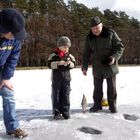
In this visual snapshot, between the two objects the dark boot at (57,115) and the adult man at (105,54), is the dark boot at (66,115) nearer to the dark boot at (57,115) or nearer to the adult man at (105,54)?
the dark boot at (57,115)

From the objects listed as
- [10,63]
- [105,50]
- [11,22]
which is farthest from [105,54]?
[11,22]

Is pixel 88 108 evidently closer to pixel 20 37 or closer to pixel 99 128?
pixel 99 128

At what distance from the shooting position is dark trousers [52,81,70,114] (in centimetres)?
659

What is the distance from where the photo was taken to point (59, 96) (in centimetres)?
668

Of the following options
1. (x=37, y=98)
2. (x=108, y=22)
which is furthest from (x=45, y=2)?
(x=37, y=98)

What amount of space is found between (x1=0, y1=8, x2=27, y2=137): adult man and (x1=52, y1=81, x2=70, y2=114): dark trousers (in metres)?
1.38

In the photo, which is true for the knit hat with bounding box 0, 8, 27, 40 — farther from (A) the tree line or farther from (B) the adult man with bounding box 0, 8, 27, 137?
(A) the tree line

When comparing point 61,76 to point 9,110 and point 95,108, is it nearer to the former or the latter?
point 95,108

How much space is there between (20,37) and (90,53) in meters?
3.03

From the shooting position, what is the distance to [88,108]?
303 inches

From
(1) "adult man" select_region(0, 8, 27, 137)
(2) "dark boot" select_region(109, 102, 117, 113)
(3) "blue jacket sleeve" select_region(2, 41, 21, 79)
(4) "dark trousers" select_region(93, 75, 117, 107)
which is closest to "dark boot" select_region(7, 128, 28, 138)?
(1) "adult man" select_region(0, 8, 27, 137)

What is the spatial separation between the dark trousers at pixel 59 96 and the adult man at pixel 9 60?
138 cm

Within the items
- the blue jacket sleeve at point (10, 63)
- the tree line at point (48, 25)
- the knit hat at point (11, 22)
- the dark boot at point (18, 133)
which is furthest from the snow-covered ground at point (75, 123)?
the tree line at point (48, 25)

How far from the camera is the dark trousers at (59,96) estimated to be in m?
6.59
